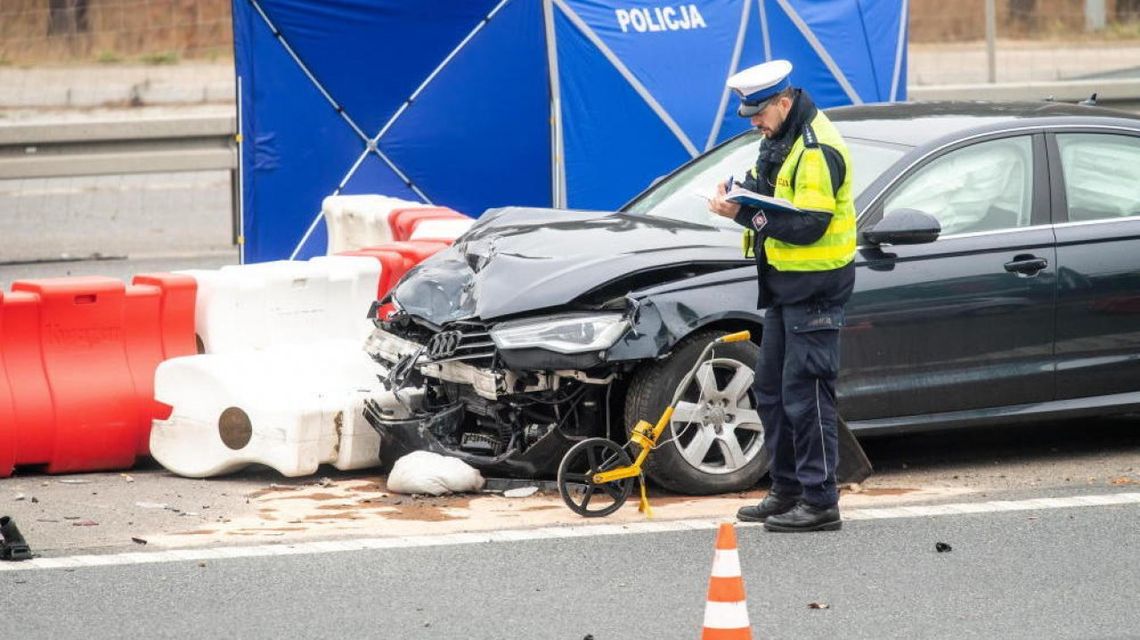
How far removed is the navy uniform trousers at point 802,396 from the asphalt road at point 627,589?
265 millimetres

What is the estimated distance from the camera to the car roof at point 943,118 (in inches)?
323

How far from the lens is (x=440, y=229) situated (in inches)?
420

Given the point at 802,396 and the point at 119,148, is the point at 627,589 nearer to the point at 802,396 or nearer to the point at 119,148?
the point at 802,396

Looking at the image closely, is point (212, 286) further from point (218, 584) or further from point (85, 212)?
point (85, 212)

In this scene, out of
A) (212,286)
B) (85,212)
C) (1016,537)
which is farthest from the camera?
(85,212)

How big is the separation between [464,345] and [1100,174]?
3.09 metres

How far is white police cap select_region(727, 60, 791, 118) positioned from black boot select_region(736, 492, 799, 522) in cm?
151

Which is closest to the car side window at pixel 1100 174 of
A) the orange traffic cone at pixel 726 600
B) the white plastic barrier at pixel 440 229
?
the white plastic barrier at pixel 440 229

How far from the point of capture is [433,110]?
53.3 ft

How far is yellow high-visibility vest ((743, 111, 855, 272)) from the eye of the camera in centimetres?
678

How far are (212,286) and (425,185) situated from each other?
7.55 metres

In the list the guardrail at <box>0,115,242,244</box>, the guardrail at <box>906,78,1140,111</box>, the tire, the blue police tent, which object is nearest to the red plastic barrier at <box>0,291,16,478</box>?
the tire

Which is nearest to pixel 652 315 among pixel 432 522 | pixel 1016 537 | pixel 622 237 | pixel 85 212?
pixel 622 237

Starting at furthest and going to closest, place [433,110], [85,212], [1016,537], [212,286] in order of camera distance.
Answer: [85,212] → [433,110] → [212,286] → [1016,537]
